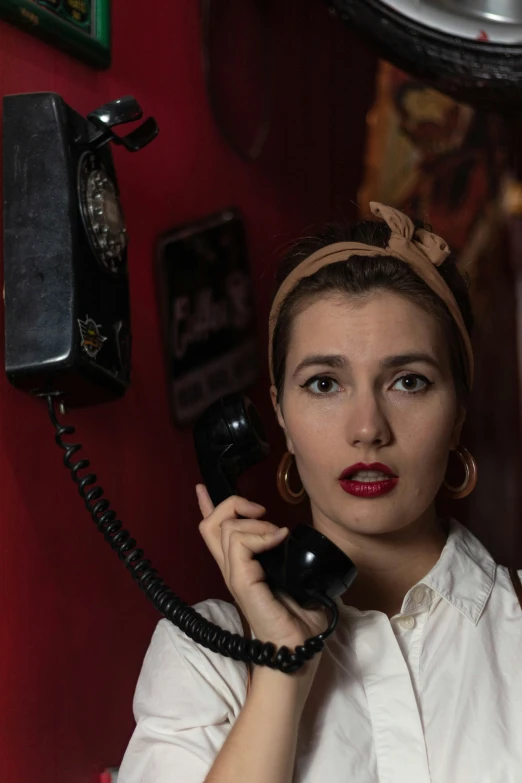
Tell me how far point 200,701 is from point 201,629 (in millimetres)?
88

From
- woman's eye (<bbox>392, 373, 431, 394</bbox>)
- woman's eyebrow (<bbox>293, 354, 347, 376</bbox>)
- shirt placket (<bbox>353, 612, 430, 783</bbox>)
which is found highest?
woman's eyebrow (<bbox>293, 354, 347, 376</bbox>)

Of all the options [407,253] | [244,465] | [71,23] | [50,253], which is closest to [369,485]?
[244,465]

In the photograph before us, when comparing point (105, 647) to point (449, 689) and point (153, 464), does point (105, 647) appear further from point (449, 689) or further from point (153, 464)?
point (449, 689)

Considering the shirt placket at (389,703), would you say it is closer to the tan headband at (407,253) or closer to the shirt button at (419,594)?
the shirt button at (419,594)

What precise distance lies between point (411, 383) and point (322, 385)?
0.12m

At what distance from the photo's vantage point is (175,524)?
1320 mm

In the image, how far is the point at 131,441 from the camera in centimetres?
120

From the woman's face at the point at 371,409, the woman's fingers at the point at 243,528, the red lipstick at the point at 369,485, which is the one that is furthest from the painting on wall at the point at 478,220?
the woman's fingers at the point at 243,528

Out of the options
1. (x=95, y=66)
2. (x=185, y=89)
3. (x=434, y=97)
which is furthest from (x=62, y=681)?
(x=434, y=97)

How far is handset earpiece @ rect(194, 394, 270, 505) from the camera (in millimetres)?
Answer: 1149

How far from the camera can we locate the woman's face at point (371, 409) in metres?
1.08

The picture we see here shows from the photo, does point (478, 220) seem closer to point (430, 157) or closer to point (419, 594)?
point (430, 157)

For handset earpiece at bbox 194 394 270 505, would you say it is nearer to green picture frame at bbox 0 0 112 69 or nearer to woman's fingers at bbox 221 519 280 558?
woman's fingers at bbox 221 519 280 558

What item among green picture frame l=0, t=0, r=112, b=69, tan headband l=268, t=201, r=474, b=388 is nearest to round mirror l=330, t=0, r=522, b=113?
tan headband l=268, t=201, r=474, b=388
